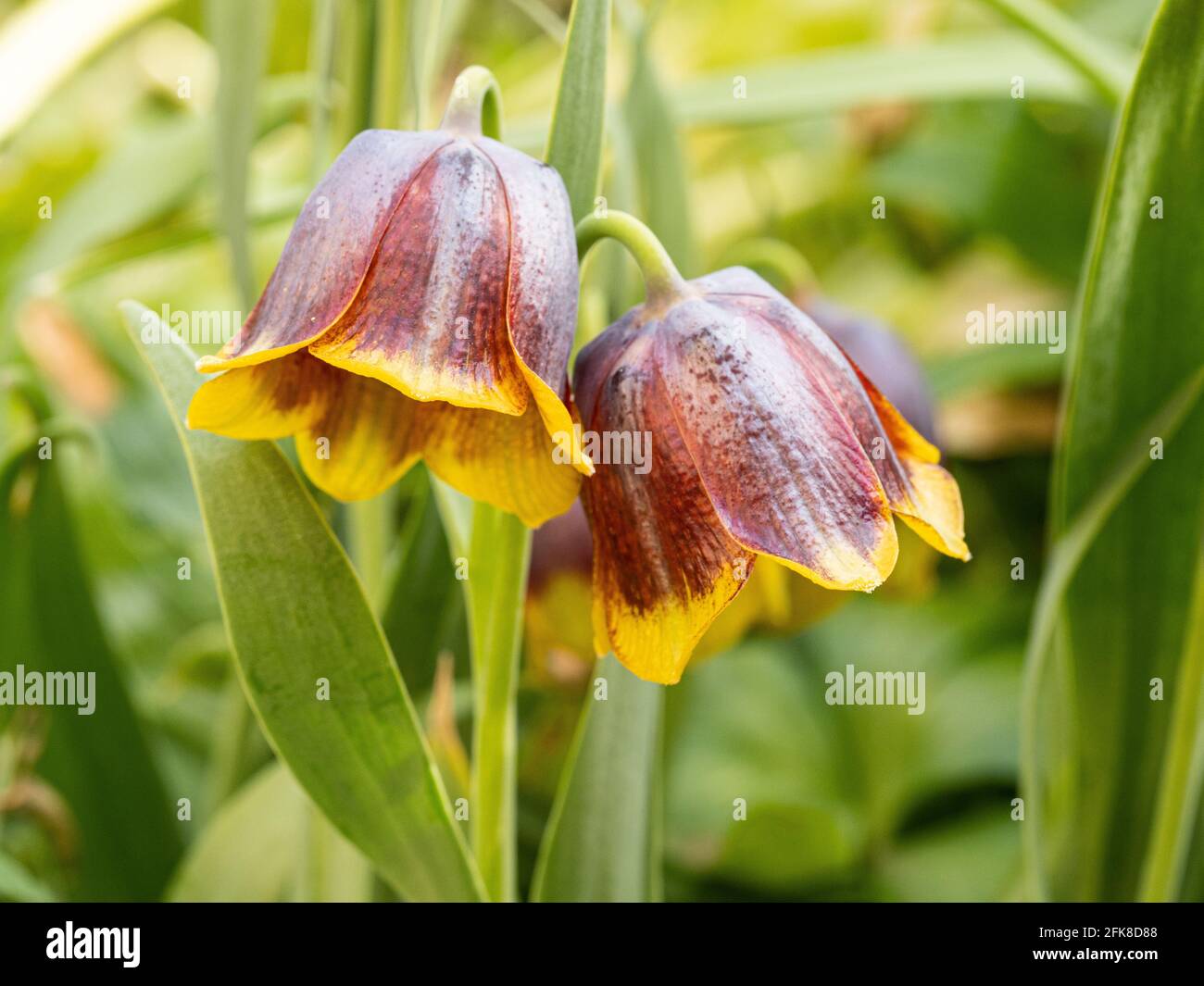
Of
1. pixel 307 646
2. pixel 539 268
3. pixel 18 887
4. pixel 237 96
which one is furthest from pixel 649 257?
pixel 18 887

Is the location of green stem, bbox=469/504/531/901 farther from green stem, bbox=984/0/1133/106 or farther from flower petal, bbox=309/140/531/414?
green stem, bbox=984/0/1133/106

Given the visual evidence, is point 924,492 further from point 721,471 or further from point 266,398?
point 266,398

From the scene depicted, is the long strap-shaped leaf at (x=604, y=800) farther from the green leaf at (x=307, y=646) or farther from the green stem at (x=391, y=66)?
the green stem at (x=391, y=66)

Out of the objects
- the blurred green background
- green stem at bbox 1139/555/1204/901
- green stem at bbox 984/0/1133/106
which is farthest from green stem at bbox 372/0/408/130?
green stem at bbox 1139/555/1204/901

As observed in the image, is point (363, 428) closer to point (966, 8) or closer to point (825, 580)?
point (825, 580)

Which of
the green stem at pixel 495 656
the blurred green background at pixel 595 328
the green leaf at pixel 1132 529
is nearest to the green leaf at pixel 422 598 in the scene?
the blurred green background at pixel 595 328
